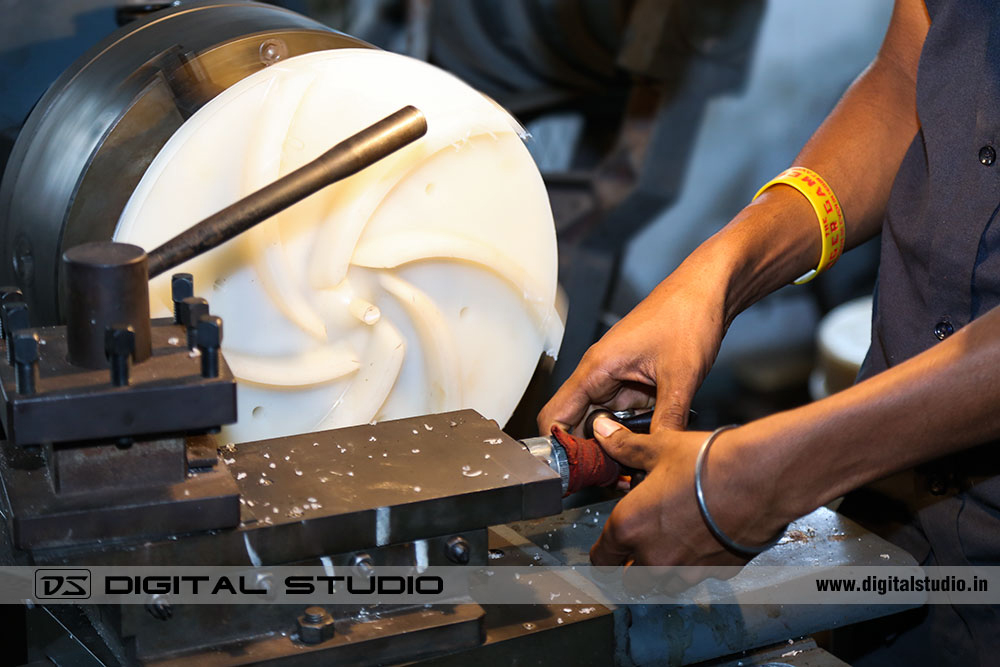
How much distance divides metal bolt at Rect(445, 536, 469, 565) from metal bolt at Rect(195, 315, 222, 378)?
0.60 ft

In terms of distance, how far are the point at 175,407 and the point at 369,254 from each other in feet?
0.75

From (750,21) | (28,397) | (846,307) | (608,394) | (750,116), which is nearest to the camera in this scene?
(28,397)

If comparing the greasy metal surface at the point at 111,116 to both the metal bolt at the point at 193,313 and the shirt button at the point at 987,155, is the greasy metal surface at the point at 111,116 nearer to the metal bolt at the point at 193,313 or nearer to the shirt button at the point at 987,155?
the metal bolt at the point at 193,313

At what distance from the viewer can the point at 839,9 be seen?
7.16ft

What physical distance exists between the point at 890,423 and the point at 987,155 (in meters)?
0.27

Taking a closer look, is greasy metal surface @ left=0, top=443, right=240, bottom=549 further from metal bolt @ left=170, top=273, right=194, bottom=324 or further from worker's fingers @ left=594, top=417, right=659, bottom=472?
worker's fingers @ left=594, top=417, right=659, bottom=472

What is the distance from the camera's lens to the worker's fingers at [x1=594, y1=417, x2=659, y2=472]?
2.35ft

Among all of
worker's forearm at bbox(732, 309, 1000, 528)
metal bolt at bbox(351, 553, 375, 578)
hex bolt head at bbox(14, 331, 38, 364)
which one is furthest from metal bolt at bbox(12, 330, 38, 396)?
worker's forearm at bbox(732, 309, 1000, 528)

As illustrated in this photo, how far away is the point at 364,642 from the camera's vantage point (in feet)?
1.90

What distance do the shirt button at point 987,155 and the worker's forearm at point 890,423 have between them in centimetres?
19

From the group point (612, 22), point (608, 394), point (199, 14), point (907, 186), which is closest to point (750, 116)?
point (612, 22)

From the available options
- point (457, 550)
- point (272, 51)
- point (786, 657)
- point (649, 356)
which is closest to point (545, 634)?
point (457, 550)

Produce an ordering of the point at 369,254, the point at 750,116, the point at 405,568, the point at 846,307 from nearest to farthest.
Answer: the point at 405,568 < the point at 369,254 < the point at 750,116 < the point at 846,307

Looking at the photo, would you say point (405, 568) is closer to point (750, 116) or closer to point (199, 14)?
point (199, 14)
